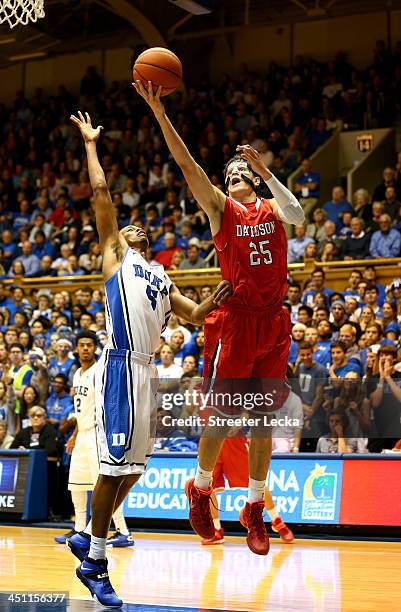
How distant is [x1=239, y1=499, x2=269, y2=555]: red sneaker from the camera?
6.41 metres

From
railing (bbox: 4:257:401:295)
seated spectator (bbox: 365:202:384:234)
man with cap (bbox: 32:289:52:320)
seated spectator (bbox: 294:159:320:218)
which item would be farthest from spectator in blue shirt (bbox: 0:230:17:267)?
seated spectator (bbox: 365:202:384:234)

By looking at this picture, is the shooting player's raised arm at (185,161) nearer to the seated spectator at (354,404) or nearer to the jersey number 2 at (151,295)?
the jersey number 2 at (151,295)

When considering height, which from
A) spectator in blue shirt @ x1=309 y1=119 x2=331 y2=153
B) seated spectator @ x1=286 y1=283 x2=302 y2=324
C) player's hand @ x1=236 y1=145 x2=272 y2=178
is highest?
spectator in blue shirt @ x1=309 y1=119 x2=331 y2=153

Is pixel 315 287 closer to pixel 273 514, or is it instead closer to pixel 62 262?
pixel 273 514

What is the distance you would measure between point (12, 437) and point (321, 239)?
5707 mm

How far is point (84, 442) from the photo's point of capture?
1041cm

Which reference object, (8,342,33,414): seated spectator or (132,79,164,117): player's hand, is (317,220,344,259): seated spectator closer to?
(8,342,33,414): seated spectator

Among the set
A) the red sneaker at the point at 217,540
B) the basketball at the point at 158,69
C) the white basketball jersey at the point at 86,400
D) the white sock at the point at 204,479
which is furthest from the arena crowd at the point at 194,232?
the basketball at the point at 158,69

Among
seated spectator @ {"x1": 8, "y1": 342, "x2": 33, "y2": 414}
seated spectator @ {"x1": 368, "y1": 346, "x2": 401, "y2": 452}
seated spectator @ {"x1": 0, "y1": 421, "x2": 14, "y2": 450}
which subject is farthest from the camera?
seated spectator @ {"x1": 8, "y1": 342, "x2": 33, "y2": 414}

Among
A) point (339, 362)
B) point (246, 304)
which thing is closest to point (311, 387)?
point (339, 362)

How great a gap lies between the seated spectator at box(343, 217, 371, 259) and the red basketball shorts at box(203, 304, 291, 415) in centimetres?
827

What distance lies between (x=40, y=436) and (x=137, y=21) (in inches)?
386

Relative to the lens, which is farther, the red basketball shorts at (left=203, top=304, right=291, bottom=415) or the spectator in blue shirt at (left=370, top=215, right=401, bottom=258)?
the spectator in blue shirt at (left=370, top=215, right=401, bottom=258)

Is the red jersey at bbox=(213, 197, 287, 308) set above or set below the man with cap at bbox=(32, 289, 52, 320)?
above
